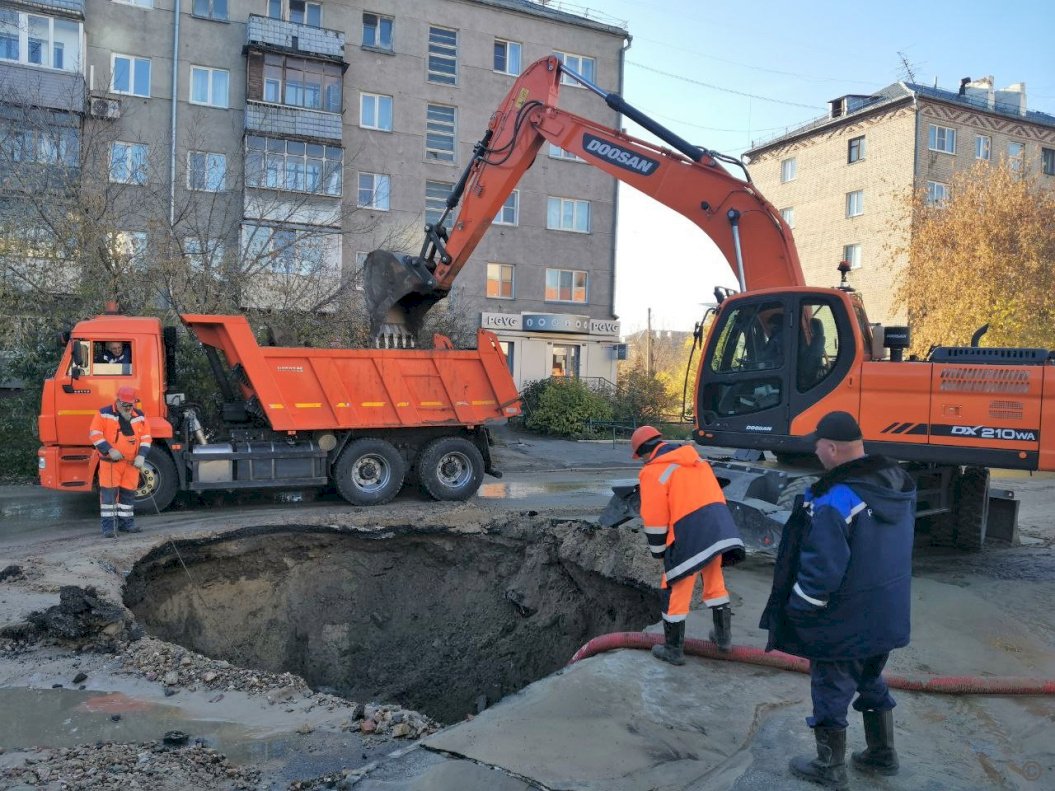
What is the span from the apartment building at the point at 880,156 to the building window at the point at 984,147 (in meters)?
0.04

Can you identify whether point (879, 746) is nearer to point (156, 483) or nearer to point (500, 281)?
point (156, 483)

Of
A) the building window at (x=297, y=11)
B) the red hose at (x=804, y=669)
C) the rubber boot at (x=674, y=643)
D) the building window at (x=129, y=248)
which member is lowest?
the red hose at (x=804, y=669)

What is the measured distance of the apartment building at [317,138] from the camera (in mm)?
15875

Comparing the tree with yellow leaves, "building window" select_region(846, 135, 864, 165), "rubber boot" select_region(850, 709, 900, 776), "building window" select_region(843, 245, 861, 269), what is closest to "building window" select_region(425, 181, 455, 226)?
the tree with yellow leaves

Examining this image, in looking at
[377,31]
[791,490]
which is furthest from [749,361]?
[377,31]

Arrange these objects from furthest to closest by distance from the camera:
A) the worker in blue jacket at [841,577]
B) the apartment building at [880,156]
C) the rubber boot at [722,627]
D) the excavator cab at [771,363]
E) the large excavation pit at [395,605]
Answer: the apartment building at [880,156], the large excavation pit at [395,605], the excavator cab at [771,363], the rubber boot at [722,627], the worker in blue jacket at [841,577]

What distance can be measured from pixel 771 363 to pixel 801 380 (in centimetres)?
33

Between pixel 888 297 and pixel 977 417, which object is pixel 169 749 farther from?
pixel 888 297

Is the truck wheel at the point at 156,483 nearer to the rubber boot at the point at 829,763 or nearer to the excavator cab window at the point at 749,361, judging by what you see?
the excavator cab window at the point at 749,361

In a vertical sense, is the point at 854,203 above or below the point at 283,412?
above

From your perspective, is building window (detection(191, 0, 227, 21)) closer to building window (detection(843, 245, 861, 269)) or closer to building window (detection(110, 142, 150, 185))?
building window (detection(110, 142, 150, 185))

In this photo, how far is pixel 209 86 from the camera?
2417 cm

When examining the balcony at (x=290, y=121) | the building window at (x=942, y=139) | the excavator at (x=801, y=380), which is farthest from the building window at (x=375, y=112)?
the building window at (x=942, y=139)

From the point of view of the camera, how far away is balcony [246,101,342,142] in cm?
2364
